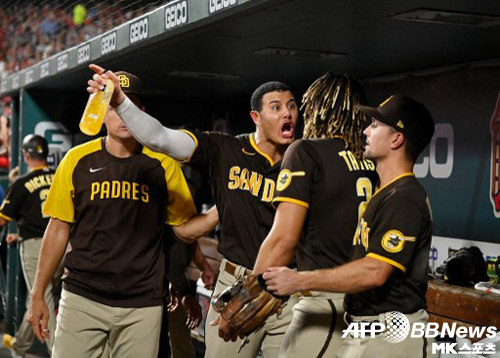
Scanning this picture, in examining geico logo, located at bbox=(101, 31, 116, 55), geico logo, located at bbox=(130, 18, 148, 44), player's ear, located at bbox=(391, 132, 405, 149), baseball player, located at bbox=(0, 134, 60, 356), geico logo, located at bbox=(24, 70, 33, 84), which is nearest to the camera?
player's ear, located at bbox=(391, 132, 405, 149)

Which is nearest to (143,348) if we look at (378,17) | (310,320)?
(310,320)

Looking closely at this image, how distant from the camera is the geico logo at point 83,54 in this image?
5.68 m

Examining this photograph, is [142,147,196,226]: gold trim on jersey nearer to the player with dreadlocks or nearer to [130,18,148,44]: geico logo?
the player with dreadlocks

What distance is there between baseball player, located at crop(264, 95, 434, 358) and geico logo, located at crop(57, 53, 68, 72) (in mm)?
3876

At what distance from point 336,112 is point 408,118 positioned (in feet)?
1.44

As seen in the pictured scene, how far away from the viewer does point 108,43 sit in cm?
529

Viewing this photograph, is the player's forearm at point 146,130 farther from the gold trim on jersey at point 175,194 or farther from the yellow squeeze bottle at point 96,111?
the gold trim on jersey at point 175,194

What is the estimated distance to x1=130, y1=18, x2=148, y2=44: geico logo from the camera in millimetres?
4672

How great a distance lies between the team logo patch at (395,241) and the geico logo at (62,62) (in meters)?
4.24

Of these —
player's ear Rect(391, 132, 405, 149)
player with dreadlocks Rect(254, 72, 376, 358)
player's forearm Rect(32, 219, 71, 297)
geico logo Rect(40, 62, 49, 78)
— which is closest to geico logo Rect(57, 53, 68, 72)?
geico logo Rect(40, 62, 49, 78)

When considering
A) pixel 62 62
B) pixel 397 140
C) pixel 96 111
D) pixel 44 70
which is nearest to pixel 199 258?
pixel 96 111

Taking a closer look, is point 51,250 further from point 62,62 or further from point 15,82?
point 15,82

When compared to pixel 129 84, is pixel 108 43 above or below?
above

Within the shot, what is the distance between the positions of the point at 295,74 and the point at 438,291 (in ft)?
7.89
